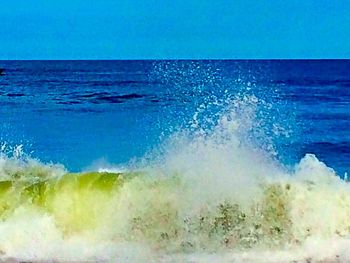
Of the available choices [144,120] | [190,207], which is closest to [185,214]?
[190,207]

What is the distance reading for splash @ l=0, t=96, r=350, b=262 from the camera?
10070 mm

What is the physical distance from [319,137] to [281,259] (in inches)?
531

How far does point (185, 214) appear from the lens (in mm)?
10445

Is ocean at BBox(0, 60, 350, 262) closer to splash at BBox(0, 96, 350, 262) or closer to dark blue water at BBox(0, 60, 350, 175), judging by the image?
splash at BBox(0, 96, 350, 262)

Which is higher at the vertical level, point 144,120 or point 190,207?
point 144,120

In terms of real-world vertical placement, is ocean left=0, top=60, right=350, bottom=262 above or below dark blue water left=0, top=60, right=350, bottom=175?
below

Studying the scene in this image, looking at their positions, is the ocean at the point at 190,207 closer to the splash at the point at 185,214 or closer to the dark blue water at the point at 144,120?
the splash at the point at 185,214

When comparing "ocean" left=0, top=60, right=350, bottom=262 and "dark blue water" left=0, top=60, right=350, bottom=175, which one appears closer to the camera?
"ocean" left=0, top=60, right=350, bottom=262

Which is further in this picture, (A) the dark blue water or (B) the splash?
(A) the dark blue water

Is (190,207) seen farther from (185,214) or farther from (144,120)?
(144,120)

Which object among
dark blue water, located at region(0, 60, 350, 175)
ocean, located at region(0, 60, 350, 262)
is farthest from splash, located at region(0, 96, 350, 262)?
dark blue water, located at region(0, 60, 350, 175)

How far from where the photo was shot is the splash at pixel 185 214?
10070 millimetres

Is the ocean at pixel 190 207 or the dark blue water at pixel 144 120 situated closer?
the ocean at pixel 190 207

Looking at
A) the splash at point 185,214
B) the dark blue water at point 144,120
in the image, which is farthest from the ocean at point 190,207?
the dark blue water at point 144,120
